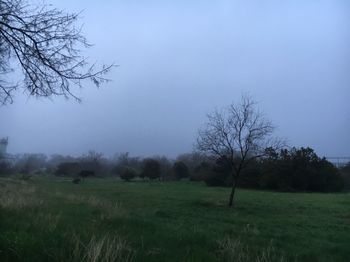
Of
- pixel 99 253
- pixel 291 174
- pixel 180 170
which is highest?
pixel 180 170

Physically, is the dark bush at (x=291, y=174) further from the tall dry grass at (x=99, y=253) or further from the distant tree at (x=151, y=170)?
the tall dry grass at (x=99, y=253)

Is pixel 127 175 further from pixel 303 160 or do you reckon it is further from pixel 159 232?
pixel 159 232

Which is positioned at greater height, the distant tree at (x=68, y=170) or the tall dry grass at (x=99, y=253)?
the distant tree at (x=68, y=170)

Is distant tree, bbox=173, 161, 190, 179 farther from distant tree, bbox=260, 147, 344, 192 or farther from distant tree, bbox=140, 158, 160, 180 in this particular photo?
distant tree, bbox=260, 147, 344, 192

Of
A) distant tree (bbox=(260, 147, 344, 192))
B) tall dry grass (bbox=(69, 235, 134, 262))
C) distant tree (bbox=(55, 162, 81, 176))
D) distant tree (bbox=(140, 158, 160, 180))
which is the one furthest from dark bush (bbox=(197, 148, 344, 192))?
tall dry grass (bbox=(69, 235, 134, 262))

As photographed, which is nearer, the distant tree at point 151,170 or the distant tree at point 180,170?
the distant tree at point 151,170

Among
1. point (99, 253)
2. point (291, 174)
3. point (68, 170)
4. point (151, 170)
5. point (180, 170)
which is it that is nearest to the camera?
point (99, 253)

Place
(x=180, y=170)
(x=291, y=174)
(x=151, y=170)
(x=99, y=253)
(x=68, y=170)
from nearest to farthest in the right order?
(x=99, y=253)
(x=291, y=174)
(x=151, y=170)
(x=180, y=170)
(x=68, y=170)

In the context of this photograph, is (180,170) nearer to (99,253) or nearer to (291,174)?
(291,174)

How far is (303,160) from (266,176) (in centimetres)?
632

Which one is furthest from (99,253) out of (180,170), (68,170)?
(68,170)

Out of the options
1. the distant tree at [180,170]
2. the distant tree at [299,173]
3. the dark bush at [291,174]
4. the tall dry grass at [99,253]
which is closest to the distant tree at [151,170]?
the distant tree at [180,170]

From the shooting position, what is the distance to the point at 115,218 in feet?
45.2

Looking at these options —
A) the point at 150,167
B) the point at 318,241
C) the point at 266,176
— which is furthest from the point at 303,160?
the point at 318,241
